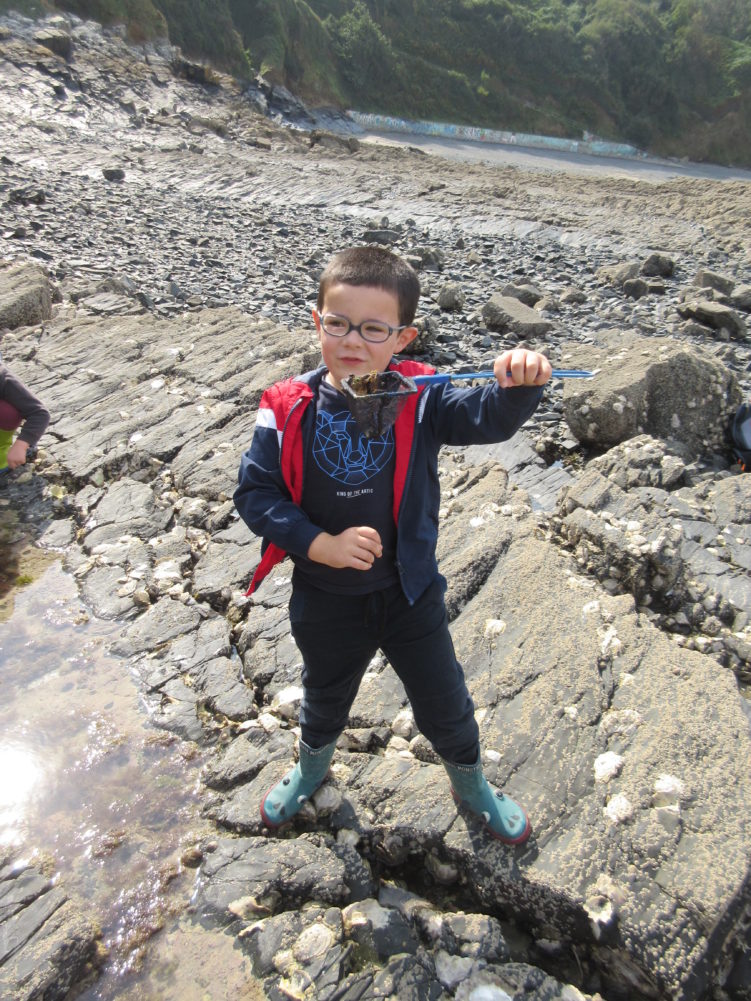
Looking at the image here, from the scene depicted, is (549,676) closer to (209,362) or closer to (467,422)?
(467,422)

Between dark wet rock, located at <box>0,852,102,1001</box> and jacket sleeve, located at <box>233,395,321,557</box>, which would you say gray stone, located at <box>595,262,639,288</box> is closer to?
jacket sleeve, located at <box>233,395,321,557</box>

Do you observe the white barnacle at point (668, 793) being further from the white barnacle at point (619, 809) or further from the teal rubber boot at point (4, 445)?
the teal rubber boot at point (4, 445)

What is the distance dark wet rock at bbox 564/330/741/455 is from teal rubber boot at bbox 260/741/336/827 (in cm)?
374

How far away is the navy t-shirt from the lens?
212 cm

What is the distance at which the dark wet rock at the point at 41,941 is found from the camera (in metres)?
2.07

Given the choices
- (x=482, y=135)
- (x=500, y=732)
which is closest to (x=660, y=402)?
(x=500, y=732)

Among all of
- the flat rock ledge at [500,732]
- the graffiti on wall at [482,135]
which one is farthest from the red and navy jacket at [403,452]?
the graffiti on wall at [482,135]

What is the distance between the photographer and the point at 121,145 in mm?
21203

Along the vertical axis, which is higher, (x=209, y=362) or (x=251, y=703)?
(x=209, y=362)

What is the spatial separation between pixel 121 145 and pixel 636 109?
179 ft

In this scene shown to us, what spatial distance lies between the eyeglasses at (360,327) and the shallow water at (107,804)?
6.48 feet

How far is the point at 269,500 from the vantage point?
6.76ft

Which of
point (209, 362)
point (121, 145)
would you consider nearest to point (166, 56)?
point (121, 145)

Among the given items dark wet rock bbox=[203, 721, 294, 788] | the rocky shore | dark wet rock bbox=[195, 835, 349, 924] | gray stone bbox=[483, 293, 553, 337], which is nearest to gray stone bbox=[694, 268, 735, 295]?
the rocky shore
